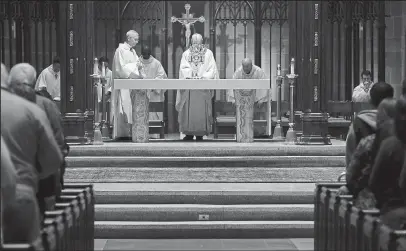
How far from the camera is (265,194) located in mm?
11500

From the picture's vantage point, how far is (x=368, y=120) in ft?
24.5

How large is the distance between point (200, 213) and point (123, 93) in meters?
5.86

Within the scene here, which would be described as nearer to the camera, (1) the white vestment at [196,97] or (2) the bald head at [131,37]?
(2) the bald head at [131,37]

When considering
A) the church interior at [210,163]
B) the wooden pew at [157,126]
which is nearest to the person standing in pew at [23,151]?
the church interior at [210,163]

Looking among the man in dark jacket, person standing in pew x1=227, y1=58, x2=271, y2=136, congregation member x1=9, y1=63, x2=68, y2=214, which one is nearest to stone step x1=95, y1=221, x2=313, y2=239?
congregation member x1=9, y1=63, x2=68, y2=214

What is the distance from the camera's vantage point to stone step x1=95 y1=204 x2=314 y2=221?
36.5 feet

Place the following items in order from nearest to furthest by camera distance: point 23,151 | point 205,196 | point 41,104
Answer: point 23,151, point 41,104, point 205,196

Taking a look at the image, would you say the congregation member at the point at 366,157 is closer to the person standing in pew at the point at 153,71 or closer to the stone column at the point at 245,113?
the stone column at the point at 245,113

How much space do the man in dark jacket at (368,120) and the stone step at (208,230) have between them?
3.26 m

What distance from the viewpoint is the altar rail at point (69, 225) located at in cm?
583

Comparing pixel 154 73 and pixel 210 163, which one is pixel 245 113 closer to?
pixel 210 163

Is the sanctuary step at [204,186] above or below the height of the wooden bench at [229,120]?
below

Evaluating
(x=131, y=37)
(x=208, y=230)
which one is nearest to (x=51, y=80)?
(x=131, y=37)

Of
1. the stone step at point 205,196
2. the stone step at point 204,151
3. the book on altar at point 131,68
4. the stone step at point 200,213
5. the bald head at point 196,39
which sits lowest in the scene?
the stone step at point 200,213
